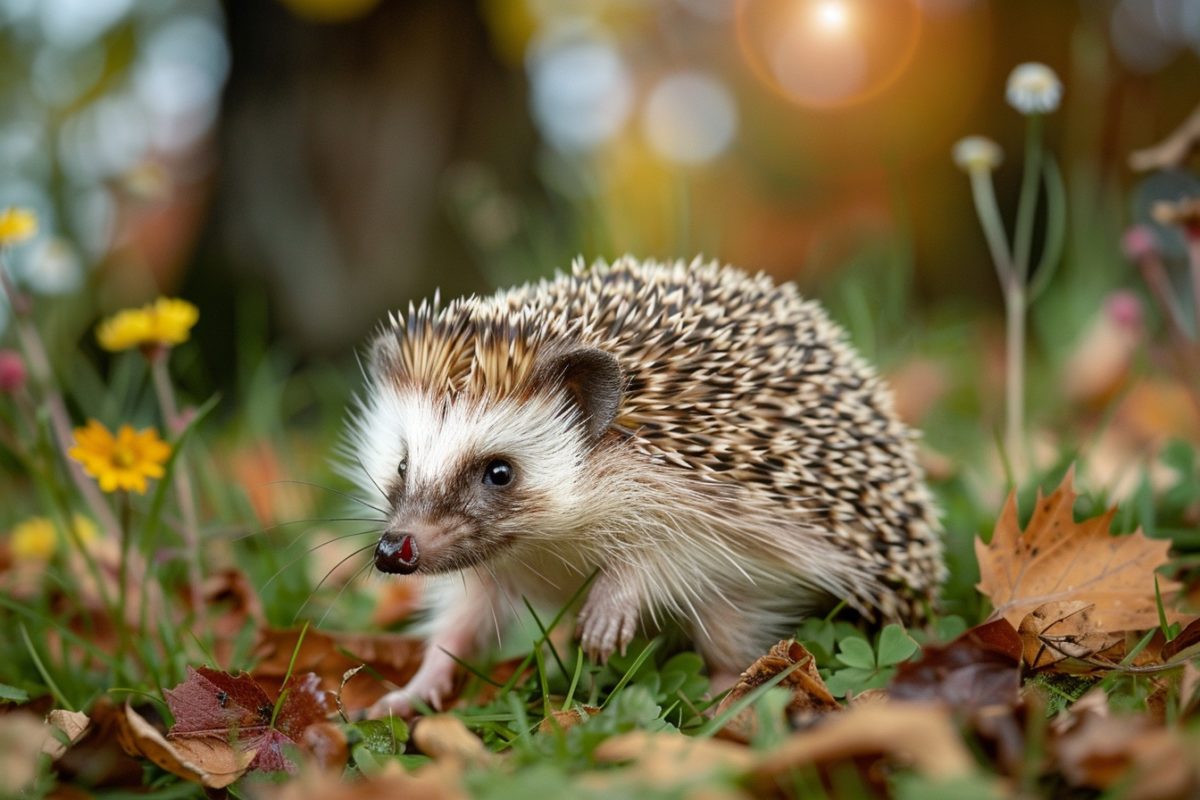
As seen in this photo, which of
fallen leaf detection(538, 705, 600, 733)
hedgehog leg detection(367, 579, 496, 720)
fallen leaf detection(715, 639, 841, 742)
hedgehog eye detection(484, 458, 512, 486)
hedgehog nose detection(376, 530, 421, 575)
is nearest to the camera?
fallen leaf detection(715, 639, 841, 742)

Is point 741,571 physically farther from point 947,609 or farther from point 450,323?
point 450,323

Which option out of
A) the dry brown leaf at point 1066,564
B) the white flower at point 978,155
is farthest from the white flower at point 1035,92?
the dry brown leaf at point 1066,564

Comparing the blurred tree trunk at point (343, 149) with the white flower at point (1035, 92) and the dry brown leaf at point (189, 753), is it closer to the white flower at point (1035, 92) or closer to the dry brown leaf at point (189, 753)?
the white flower at point (1035, 92)

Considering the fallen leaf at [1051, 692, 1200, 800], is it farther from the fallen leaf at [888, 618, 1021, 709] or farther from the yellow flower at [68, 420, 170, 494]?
the yellow flower at [68, 420, 170, 494]

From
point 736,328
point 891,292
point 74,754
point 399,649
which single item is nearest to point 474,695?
point 399,649

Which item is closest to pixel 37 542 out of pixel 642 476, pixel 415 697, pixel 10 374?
pixel 10 374

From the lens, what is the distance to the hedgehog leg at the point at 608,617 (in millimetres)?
2744

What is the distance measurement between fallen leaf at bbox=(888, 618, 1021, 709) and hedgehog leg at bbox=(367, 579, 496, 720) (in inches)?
54.5

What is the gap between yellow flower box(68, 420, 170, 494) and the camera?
288 centimetres

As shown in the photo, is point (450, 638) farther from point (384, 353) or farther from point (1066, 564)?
point (1066, 564)

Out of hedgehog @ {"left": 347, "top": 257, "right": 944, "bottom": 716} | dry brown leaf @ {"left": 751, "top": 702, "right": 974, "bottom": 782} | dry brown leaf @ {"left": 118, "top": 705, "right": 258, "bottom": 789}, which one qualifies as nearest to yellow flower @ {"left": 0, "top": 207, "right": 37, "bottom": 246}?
hedgehog @ {"left": 347, "top": 257, "right": 944, "bottom": 716}

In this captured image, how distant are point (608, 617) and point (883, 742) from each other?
127 cm

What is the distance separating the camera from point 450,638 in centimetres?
322

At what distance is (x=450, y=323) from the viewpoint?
303cm
